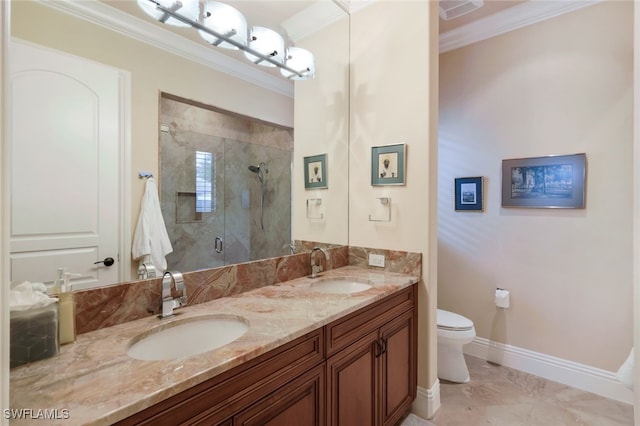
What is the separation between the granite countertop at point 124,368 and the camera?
0.67 m

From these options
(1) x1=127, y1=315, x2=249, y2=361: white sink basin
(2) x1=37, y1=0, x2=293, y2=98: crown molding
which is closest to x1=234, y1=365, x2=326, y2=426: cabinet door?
A: (1) x1=127, y1=315, x2=249, y2=361: white sink basin

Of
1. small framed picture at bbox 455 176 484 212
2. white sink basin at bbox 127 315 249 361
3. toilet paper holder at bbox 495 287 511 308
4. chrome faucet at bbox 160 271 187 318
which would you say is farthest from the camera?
small framed picture at bbox 455 176 484 212

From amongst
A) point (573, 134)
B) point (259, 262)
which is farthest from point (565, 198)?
point (259, 262)

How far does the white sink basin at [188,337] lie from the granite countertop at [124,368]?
0.09 feet

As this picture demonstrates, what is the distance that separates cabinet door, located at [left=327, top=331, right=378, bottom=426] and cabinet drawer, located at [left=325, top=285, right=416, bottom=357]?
0.04 m

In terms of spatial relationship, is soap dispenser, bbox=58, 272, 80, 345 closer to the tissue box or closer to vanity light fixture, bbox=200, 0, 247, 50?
the tissue box

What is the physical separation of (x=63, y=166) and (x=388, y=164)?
1748mm

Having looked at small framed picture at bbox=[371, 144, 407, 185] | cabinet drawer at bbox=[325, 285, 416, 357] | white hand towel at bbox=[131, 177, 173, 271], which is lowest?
cabinet drawer at bbox=[325, 285, 416, 357]

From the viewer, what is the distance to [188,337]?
120 cm

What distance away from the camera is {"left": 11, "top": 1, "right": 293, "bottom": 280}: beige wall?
1024 millimetres

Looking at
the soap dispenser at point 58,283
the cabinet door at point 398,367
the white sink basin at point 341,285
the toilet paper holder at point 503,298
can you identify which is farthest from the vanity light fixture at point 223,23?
the toilet paper holder at point 503,298

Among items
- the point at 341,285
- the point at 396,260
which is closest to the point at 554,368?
the point at 396,260

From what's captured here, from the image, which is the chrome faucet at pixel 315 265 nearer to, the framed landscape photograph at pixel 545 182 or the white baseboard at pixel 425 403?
the white baseboard at pixel 425 403

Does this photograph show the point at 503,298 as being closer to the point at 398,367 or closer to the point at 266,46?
the point at 398,367
